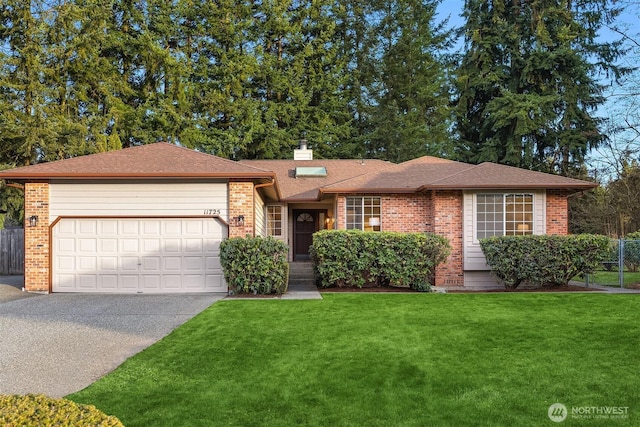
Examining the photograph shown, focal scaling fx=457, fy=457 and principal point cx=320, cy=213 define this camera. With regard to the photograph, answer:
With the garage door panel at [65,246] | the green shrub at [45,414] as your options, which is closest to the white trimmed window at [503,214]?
the garage door panel at [65,246]

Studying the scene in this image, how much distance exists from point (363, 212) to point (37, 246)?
346 inches

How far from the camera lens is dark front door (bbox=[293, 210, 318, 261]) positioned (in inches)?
736

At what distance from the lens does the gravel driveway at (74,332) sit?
201 inches

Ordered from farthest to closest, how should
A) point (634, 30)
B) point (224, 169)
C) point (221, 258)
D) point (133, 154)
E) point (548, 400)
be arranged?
point (634, 30) → point (133, 154) → point (224, 169) → point (221, 258) → point (548, 400)

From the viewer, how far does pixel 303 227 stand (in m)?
18.7

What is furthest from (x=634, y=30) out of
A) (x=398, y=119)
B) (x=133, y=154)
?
(x=133, y=154)

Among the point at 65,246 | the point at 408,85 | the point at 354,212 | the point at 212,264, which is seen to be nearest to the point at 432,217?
the point at 354,212

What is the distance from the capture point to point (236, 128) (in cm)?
2511

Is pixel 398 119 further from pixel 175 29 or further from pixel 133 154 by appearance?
pixel 133 154

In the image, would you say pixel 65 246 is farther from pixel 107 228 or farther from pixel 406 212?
pixel 406 212

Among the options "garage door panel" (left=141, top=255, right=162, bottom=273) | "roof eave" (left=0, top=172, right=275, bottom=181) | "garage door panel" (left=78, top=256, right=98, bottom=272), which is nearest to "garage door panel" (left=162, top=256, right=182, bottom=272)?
"garage door panel" (left=141, top=255, right=162, bottom=273)

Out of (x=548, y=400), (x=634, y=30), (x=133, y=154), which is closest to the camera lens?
(x=548, y=400)

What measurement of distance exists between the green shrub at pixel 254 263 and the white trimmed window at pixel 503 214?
233 inches

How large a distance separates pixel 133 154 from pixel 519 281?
429 inches
